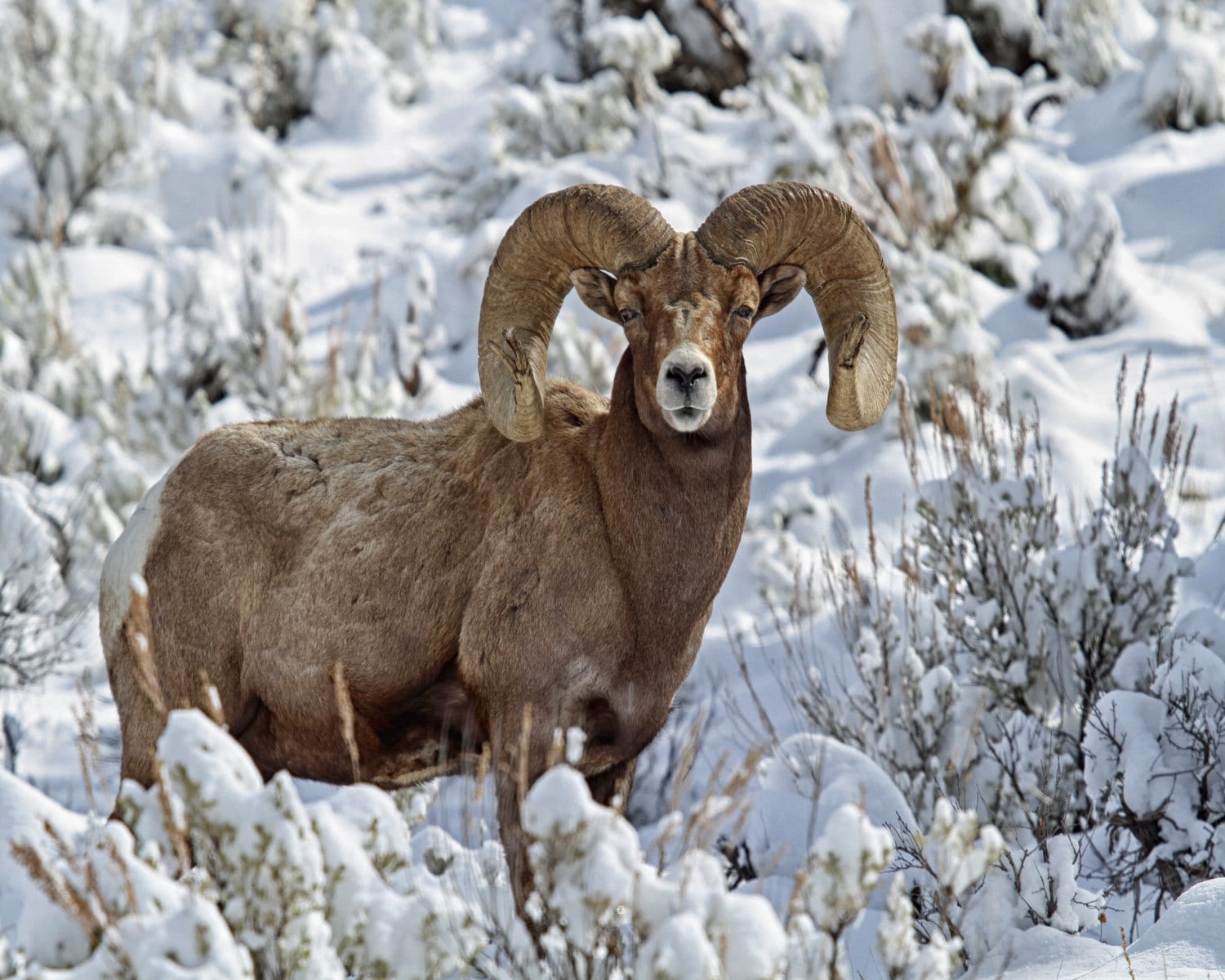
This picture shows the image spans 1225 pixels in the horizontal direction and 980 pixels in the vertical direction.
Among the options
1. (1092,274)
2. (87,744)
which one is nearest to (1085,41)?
(1092,274)

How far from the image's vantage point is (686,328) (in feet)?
12.0

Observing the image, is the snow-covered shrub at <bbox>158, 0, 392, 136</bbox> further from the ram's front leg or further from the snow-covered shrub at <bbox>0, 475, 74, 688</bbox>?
the ram's front leg

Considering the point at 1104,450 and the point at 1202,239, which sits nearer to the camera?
the point at 1104,450

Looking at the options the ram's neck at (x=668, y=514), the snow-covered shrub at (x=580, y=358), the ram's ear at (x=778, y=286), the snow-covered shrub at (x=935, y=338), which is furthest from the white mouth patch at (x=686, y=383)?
the snow-covered shrub at (x=580, y=358)

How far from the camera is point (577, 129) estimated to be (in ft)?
43.6

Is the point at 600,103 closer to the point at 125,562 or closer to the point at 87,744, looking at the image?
the point at 125,562

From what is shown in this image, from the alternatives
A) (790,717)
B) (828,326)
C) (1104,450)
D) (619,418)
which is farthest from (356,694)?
(1104,450)

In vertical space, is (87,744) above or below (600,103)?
above

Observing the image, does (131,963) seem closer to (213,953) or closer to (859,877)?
(213,953)

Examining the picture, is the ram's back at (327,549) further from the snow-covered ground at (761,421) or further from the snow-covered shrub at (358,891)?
the snow-covered shrub at (358,891)

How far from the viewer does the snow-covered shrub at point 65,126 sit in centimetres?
1252

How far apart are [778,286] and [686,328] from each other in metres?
0.56

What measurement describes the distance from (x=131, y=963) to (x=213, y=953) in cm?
15

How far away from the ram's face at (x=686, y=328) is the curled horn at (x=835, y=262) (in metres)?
0.07
